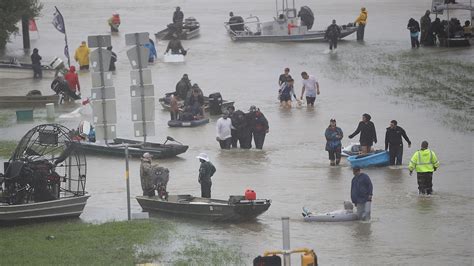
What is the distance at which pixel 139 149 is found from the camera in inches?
1366

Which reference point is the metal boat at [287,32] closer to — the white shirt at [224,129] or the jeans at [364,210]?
the white shirt at [224,129]

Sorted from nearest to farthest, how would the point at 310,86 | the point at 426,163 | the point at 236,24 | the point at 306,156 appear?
the point at 426,163 < the point at 306,156 < the point at 310,86 < the point at 236,24

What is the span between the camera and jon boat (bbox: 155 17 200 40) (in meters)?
65.2

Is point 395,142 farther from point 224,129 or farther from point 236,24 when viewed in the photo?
point 236,24

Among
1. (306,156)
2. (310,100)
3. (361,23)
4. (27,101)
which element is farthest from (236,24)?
(306,156)

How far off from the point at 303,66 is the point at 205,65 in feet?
14.6

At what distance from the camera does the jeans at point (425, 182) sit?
29797mm

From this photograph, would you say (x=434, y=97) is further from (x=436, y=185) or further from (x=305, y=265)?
(x=305, y=265)

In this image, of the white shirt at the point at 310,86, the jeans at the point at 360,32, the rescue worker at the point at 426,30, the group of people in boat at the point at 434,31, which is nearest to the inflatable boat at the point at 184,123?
the white shirt at the point at 310,86

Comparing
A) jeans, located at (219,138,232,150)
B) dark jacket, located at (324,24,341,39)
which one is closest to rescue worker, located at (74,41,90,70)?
dark jacket, located at (324,24,341,39)

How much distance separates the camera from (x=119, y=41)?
215 ft

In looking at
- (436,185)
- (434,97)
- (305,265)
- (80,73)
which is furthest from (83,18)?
(305,265)

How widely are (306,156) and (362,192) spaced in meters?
8.98

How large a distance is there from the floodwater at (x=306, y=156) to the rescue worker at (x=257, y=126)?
0.39 m
